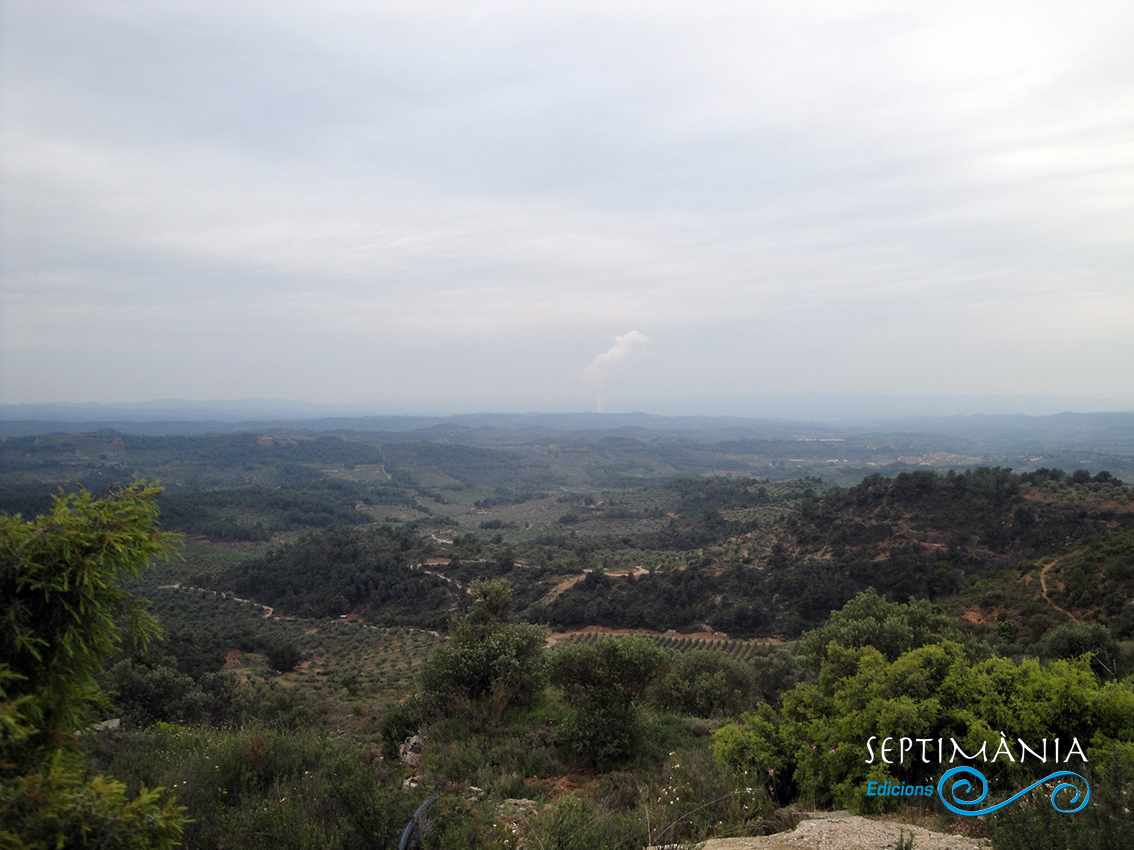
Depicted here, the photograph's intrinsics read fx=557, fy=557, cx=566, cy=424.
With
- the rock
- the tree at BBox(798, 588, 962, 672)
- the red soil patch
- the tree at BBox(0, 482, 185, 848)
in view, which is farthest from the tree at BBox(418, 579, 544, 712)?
the red soil patch

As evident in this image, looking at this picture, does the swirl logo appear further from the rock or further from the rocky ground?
the rock

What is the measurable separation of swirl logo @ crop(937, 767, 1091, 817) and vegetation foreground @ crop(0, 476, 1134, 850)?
0.61 ft

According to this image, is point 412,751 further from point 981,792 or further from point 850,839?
point 981,792

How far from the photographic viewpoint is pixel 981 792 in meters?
7.64

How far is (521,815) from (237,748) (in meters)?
4.55

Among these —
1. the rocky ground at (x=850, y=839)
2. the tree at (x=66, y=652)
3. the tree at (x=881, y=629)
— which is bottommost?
the tree at (x=881, y=629)

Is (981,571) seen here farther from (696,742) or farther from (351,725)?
(351,725)

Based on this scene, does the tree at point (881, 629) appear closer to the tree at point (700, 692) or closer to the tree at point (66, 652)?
the tree at point (700, 692)

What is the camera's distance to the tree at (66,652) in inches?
136

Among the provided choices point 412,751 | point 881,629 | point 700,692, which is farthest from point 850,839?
point 700,692

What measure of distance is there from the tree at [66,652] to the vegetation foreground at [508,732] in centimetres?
2

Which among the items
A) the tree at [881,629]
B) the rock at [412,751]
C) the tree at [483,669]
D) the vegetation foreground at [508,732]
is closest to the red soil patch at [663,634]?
the vegetation foreground at [508,732]

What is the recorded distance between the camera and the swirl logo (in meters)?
6.57

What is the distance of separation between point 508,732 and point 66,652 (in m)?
10.7
